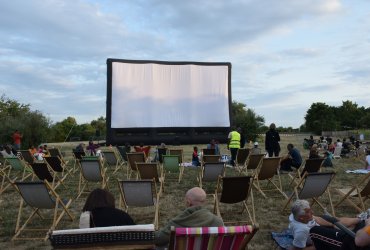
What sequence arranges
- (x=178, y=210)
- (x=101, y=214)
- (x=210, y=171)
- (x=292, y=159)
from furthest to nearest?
1. (x=292, y=159)
2. (x=210, y=171)
3. (x=178, y=210)
4. (x=101, y=214)

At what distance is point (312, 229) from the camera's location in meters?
3.03

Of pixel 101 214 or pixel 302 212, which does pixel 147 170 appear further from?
pixel 101 214

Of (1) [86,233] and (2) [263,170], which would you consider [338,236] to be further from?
(2) [263,170]

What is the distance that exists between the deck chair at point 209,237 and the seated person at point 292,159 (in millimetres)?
6112

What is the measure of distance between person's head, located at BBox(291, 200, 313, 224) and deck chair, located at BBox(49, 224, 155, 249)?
5.33 feet

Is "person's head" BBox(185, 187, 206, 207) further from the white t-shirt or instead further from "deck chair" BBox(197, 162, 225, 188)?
"deck chair" BBox(197, 162, 225, 188)

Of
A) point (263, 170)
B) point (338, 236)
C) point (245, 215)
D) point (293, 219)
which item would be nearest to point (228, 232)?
point (338, 236)

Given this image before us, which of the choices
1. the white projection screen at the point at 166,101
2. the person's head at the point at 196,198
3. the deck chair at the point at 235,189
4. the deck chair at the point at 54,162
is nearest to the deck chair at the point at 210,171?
the deck chair at the point at 235,189

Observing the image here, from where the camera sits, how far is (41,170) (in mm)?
6113

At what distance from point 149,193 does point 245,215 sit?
1356mm

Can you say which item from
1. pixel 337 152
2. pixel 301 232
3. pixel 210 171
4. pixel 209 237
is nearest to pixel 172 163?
pixel 210 171

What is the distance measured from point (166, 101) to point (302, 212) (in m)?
14.2

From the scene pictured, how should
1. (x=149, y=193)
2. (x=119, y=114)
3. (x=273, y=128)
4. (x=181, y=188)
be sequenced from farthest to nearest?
(x=119, y=114) < (x=273, y=128) < (x=181, y=188) < (x=149, y=193)

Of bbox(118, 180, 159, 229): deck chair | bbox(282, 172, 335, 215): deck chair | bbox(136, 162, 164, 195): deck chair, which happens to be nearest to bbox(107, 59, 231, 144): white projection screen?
bbox(136, 162, 164, 195): deck chair
